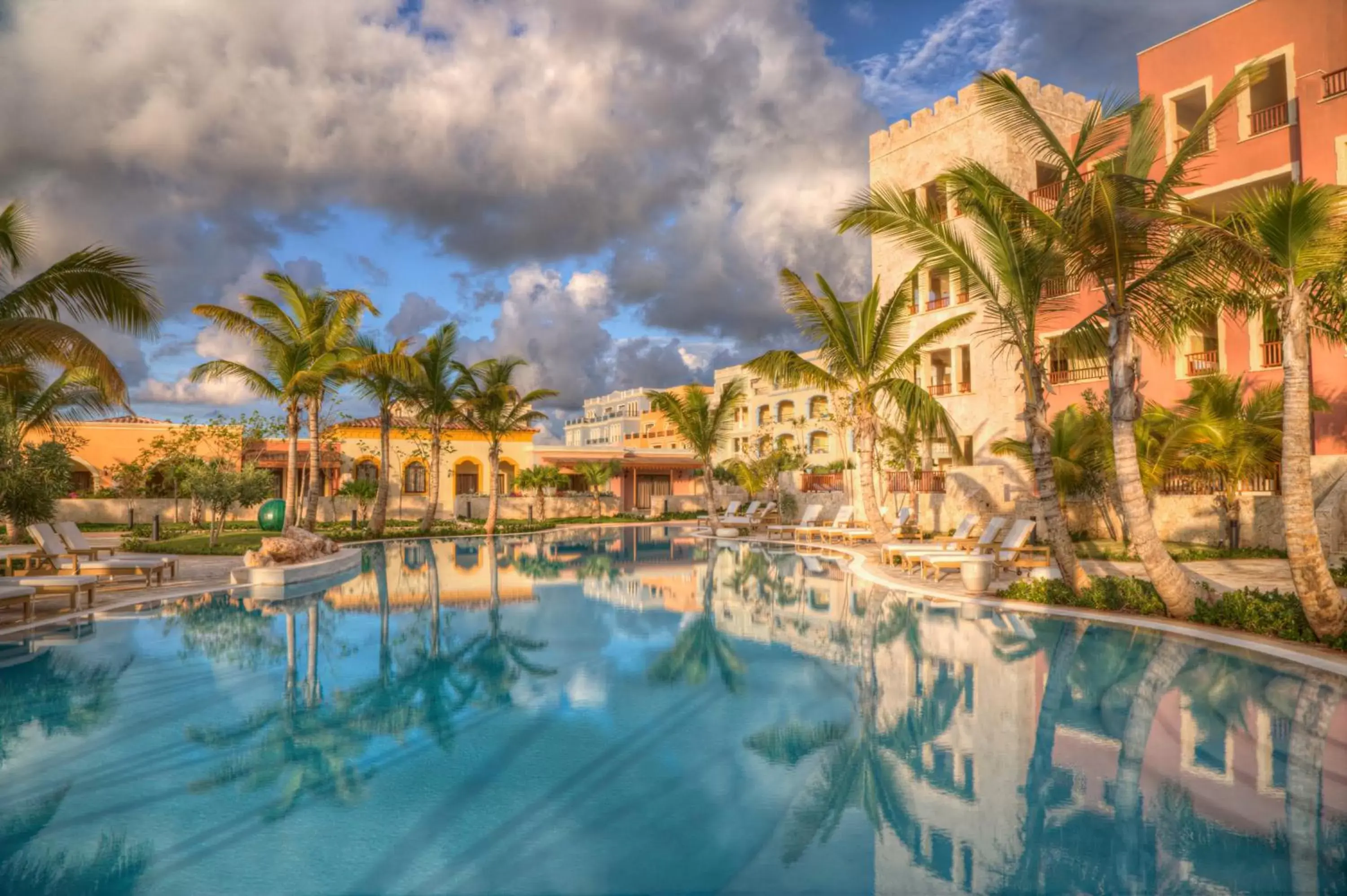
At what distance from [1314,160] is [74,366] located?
850 inches

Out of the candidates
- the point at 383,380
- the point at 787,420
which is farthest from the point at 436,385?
the point at 787,420

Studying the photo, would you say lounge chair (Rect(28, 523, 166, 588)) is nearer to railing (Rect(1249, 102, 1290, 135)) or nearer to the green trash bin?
the green trash bin

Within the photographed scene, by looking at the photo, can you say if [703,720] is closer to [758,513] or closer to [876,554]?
[876,554]

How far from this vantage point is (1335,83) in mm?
15984

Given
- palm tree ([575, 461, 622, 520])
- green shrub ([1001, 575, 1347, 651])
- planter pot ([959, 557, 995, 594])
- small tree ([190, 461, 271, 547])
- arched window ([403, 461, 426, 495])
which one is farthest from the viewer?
palm tree ([575, 461, 622, 520])

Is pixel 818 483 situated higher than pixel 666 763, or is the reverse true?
pixel 818 483

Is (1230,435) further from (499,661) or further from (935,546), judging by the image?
(499,661)

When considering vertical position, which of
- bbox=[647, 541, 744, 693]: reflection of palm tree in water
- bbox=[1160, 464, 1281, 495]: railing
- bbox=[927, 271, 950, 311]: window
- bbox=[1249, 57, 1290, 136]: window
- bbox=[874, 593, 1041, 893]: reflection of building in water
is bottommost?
bbox=[647, 541, 744, 693]: reflection of palm tree in water

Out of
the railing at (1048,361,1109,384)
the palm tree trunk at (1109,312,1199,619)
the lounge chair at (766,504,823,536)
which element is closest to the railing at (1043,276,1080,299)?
the palm tree trunk at (1109,312,1199,619)

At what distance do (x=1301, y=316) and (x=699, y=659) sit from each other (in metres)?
6.56

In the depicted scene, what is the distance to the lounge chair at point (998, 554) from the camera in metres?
12.6

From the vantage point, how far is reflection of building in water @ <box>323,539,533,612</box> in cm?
1202

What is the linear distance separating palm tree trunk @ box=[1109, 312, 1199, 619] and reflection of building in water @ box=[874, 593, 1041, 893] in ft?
5.97

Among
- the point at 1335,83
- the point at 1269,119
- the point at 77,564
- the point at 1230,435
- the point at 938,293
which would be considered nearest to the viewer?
the point at 77,564
